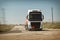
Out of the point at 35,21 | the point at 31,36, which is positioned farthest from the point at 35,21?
the point at 31,36

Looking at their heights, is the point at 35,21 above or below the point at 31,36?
above

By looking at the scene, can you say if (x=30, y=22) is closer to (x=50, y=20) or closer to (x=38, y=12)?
(x=38, y=12)

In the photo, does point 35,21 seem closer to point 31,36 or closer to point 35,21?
point 35,21

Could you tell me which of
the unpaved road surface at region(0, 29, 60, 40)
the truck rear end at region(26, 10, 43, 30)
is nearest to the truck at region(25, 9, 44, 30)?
the truck rear end at region(26, 10, 43, 30)

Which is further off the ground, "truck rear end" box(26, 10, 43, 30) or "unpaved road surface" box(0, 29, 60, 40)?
"truck rear end" box(26, 10, 43, 30)

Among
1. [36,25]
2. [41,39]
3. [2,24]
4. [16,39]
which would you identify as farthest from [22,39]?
[2,24]

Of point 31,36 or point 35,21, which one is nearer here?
Result: point 31,36

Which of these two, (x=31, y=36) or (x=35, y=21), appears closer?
(x=31, y=36)

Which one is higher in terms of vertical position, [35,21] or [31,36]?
[35,21]

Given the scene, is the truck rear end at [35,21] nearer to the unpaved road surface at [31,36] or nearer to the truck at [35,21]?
the truck at [35,21]

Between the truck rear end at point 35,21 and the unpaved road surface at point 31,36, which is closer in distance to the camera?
the unpaved road surface at point 31,36

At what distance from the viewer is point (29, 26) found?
71.4 ft

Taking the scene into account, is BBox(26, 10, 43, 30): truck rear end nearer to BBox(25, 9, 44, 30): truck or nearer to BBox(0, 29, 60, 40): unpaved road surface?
BBox(25, 9, 44, 30): truck

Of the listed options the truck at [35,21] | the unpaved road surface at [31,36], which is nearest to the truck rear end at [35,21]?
the truck at [35,21]
